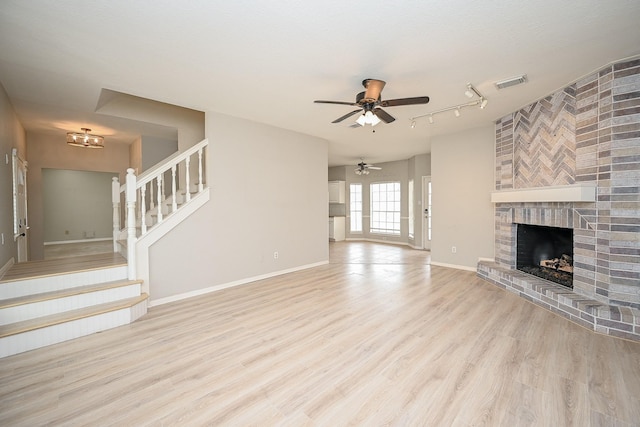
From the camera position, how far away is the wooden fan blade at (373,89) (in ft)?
9.46

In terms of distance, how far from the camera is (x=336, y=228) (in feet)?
32.8

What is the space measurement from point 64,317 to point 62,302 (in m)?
0.23

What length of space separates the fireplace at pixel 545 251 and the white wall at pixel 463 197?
673 mm

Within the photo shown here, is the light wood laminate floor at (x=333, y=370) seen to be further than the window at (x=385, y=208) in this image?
No

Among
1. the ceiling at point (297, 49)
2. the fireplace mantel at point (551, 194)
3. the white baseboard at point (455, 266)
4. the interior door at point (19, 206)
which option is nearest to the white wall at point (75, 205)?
the interior door at point (19, 206)

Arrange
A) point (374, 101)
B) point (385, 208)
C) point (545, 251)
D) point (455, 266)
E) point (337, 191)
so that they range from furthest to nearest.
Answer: point (337, 191)
point (385, 208)
point (455, 266)
point (545, 251)
point (374, 101)

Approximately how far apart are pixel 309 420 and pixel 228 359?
101cm

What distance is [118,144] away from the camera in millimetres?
6574

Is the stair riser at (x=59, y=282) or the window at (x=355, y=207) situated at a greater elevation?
the window at (x=355, y=207)

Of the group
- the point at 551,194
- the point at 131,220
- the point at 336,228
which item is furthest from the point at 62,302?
the point at 336,228

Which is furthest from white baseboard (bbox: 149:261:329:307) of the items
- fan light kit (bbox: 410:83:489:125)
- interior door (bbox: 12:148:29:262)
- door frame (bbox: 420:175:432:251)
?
door frame (bbox: 420:175:432:251)

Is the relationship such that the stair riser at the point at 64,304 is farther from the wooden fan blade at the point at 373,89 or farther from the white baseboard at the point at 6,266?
the wooden fan blade at the point at 373,89

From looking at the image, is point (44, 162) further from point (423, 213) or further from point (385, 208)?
point (423, 213)

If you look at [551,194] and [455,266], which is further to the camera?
[455,266]
